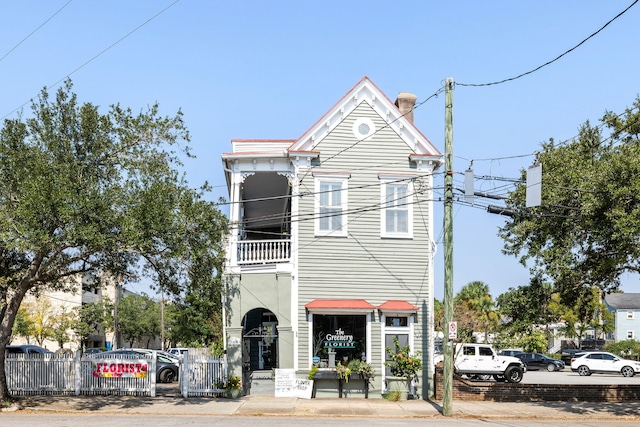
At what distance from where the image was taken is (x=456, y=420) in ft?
62.3

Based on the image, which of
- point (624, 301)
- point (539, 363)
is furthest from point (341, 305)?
point (624, 301)

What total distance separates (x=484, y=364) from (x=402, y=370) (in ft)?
36.9

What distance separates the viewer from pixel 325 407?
2095cm

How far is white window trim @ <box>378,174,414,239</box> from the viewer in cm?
2397

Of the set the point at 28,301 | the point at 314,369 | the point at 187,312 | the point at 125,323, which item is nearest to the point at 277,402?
the point at 314,369

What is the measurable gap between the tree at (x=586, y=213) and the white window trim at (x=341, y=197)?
565cm

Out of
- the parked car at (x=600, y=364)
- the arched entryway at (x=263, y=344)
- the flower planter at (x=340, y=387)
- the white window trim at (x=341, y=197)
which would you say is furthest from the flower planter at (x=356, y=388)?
the parked car at (x=600, y=364)

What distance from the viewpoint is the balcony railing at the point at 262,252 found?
23.7m

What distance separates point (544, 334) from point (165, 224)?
52547 millimetres

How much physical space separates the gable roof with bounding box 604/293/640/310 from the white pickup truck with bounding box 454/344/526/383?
4650 centimetres

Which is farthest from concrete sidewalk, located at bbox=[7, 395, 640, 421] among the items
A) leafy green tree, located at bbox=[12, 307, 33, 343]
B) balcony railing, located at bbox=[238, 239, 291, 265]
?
leafy green tree, located at bbox=[12, 307, 33, 343]

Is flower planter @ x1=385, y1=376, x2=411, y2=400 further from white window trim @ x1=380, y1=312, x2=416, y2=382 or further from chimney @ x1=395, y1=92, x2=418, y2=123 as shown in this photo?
chimney @ x1=395, y1=92, x2=418, y2=123

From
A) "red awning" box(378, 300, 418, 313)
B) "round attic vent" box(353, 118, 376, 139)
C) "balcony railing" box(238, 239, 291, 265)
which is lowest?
"red awning" box(378, 300, 418, 313)

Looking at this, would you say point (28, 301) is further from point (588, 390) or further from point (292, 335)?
point (588, 390)
